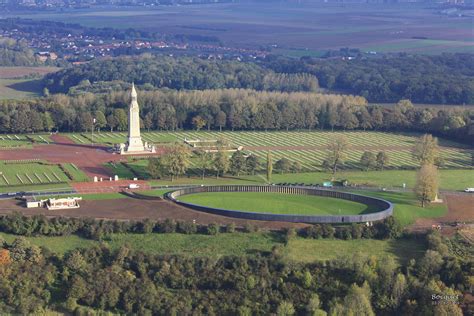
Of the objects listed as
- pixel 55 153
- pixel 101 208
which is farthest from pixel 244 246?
pixel 55 153

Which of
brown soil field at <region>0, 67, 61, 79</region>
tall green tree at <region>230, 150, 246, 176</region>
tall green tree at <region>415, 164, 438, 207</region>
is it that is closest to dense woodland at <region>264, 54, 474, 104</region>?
brown soil field at <region>0, 67, 61, 79</region>

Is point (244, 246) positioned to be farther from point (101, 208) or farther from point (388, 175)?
point (388, 175)

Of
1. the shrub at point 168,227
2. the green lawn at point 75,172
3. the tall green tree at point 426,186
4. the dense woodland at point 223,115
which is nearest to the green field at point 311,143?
the dense woodland at point 223,115

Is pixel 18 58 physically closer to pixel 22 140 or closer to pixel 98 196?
pixel 22 140

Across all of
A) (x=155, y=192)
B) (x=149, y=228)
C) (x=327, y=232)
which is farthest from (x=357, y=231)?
(x=155, y=192)

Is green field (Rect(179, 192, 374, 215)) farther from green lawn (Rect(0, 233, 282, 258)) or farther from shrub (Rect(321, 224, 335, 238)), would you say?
green lawn (Rect(0, 233, 282, 258))

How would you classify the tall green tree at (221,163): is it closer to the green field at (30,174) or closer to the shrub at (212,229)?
the green field at (30,174)
